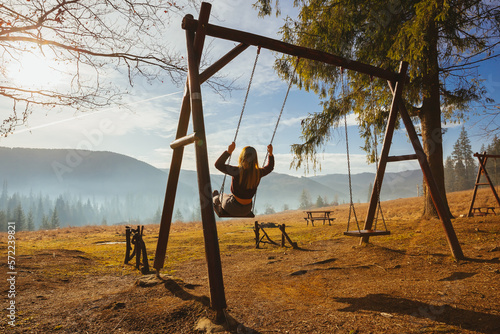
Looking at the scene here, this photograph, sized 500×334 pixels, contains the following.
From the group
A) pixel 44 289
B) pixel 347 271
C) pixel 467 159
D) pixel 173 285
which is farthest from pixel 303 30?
pixel 467 159

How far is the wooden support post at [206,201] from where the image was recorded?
11.2 ft

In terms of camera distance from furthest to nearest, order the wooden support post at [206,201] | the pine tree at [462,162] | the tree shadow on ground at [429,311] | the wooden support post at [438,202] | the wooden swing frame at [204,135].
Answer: the pine tree at [462,162] < the wooden support post at [438,202] < the wooden swing frame at [204,135] < the wooden support post at [206,201] < the tree shadow on ground at [429,311]

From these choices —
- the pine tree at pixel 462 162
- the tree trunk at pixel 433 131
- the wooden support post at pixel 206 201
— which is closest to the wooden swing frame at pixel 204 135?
the wooden support post at pixel 206 201

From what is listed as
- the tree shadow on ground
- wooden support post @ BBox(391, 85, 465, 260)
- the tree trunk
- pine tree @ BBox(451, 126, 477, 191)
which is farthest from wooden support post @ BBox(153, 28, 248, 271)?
pine tree @ BBox(451, 126, 477, 191)

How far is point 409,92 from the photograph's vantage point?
32.7 feet

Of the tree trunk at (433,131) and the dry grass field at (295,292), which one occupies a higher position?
the tree trunk at (433,131)

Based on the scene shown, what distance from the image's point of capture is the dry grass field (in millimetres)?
3291

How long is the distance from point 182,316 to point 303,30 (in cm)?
1018

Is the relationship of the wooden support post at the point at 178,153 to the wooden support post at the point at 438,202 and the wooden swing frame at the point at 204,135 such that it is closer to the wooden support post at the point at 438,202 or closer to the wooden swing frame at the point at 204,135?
the wooden swing frame at the point at 204,135

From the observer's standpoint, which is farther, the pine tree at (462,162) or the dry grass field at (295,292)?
the pine tree at (462,162)

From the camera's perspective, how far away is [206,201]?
373 centimetres

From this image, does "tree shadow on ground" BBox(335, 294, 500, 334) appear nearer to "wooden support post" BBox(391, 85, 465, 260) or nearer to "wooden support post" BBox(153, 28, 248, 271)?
"wooden support post" BBox(391, 85, 465, 260)

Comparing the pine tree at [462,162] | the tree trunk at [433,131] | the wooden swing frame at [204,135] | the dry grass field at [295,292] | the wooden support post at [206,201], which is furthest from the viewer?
the pine tree at [462,162]

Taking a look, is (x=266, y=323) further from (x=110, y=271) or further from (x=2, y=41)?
(x=2, y=41)
